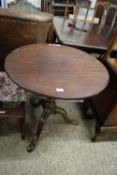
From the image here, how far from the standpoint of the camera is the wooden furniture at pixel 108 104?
1.41 m

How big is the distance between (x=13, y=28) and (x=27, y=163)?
105 centimetres

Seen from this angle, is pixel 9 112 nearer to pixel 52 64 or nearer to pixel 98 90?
pixel 52 64

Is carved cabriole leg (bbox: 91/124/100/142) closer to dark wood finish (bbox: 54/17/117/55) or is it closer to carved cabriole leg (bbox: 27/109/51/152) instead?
carved cabriole leg (bbox: 27/109/51/152)

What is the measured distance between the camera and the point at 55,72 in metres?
1.21

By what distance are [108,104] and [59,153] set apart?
1.90ft

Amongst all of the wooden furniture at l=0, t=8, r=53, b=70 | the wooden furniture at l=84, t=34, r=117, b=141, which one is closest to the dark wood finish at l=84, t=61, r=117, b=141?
the wooden furniture at l=84, t=34, r=117, b=141

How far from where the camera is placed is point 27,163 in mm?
1409

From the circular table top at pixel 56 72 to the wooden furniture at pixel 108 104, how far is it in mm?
159

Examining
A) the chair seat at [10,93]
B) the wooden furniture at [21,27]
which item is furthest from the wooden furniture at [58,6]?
the chair seat at [10,93]

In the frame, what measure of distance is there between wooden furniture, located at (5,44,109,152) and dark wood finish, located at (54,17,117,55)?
13cm

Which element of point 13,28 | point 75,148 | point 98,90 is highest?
point 13,28

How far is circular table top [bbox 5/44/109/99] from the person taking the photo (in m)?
1.07

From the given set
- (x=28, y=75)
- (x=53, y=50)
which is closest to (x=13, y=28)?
(x=53, y=50)

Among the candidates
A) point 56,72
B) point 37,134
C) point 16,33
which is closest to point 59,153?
point 37,134
